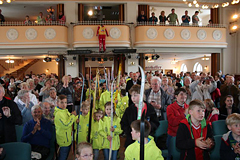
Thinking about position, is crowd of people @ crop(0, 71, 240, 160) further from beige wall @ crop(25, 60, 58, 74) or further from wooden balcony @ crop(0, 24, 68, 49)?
beige wall @ crop(25, 60, 58, 74)

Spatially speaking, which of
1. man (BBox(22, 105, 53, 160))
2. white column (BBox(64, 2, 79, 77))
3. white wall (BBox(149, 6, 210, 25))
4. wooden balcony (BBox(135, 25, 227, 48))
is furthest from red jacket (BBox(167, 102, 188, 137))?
white wall (BBox(149, 6, 210, 25))

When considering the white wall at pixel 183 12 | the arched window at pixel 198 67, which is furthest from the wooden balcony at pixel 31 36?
the arched window at pixel 198 67

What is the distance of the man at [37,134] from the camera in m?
3.36

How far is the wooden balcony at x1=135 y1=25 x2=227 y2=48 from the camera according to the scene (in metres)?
13.0

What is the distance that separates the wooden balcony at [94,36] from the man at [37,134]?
376 inches

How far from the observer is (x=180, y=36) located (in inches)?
526

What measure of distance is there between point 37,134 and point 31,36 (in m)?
10.6

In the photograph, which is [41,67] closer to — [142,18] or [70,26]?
[70,26]

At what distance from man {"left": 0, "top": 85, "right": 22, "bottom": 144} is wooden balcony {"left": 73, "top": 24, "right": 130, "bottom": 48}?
9.73 metres

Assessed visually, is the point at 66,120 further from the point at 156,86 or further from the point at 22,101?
the point at 156,86

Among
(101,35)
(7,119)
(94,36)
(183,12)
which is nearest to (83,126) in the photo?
(7,119)

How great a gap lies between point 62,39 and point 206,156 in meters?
→ 11.7

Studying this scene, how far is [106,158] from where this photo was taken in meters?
3.67

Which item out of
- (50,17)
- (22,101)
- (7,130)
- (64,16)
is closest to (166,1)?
(64,16)
